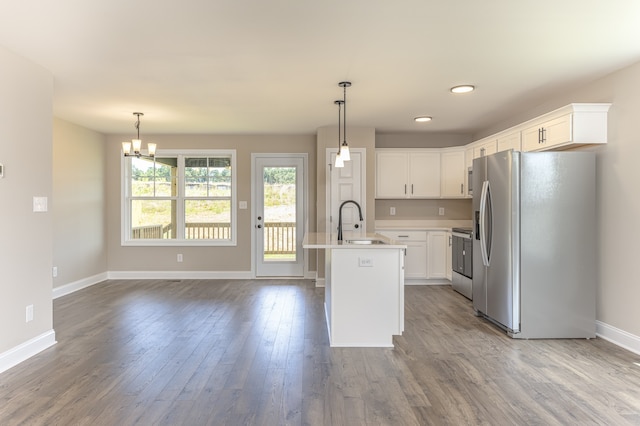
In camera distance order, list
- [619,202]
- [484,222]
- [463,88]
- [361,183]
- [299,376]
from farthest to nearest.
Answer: [361,183] < [484,222] < [463,88] < [619,202] < [299,376]

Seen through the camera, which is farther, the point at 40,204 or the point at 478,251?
the point at 478,251

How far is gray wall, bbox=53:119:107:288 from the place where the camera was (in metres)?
5.34

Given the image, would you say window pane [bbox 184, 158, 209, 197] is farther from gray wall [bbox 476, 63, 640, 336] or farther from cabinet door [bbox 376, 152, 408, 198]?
gray wall [bbox 476, 63, 640, 336]

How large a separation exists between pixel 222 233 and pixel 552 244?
4.96 metres

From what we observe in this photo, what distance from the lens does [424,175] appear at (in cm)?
626

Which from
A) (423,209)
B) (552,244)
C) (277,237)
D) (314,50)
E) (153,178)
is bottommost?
(277,237)

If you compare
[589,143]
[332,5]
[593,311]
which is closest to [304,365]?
[332,5]

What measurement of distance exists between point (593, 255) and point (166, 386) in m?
3.82

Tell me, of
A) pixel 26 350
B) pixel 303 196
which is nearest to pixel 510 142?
pixel 303 196

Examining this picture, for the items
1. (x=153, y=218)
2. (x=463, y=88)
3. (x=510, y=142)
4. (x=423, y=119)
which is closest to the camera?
(x=463, y=88)

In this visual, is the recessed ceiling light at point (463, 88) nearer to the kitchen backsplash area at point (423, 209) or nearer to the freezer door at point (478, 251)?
the freezer door at point (478, 251)

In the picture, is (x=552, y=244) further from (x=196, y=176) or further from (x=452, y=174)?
(x=196, y=176)

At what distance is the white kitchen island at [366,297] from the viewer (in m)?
3.46

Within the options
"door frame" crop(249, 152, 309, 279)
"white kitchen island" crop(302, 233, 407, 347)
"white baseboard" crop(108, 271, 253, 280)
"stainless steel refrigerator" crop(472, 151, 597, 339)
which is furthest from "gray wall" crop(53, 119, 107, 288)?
"stainless steel refrigerator" crop(472, 151, 597, 339)
